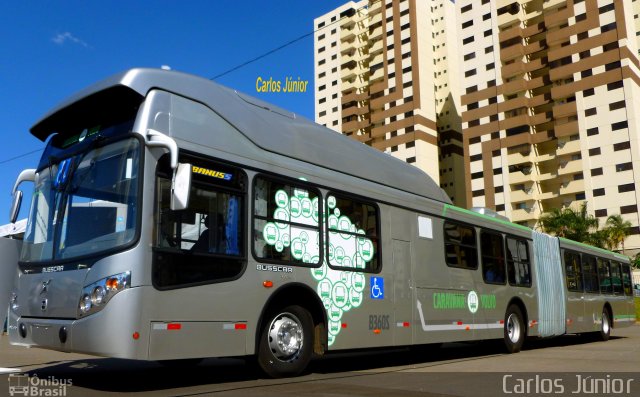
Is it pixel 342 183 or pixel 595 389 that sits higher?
pixel 342 183

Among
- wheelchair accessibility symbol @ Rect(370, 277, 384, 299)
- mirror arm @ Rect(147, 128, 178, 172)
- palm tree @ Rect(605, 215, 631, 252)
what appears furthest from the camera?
palm tree @ Rect(605, 215, 631, 252)

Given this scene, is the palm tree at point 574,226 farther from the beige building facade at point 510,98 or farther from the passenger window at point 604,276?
the passenger window at point 604,276

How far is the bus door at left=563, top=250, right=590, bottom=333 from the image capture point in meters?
15.7

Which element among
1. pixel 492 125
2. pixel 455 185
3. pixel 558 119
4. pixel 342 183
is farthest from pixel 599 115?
pixel 342 183

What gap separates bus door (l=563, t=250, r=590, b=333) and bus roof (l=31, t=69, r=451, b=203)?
24.0ft

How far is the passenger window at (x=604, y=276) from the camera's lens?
58.6ft

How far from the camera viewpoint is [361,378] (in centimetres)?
769

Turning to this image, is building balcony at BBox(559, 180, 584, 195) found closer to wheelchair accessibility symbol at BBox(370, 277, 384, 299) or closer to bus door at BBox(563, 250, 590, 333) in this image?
bus door at BBox(563, 250, 590, 333)

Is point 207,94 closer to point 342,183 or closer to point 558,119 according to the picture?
point 342,183

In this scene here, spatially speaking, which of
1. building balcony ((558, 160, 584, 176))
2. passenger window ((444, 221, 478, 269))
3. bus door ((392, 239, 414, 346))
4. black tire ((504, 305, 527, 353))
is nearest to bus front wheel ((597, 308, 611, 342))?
black tire ((504, 305, 527, 353))

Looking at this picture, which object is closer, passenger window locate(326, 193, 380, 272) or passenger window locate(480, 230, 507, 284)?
passenger window locate(326, 193, 380, 272)

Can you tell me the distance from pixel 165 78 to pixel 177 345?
3.09 meters

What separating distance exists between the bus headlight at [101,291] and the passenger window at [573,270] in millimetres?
13369

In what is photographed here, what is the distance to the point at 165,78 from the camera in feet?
22.1
